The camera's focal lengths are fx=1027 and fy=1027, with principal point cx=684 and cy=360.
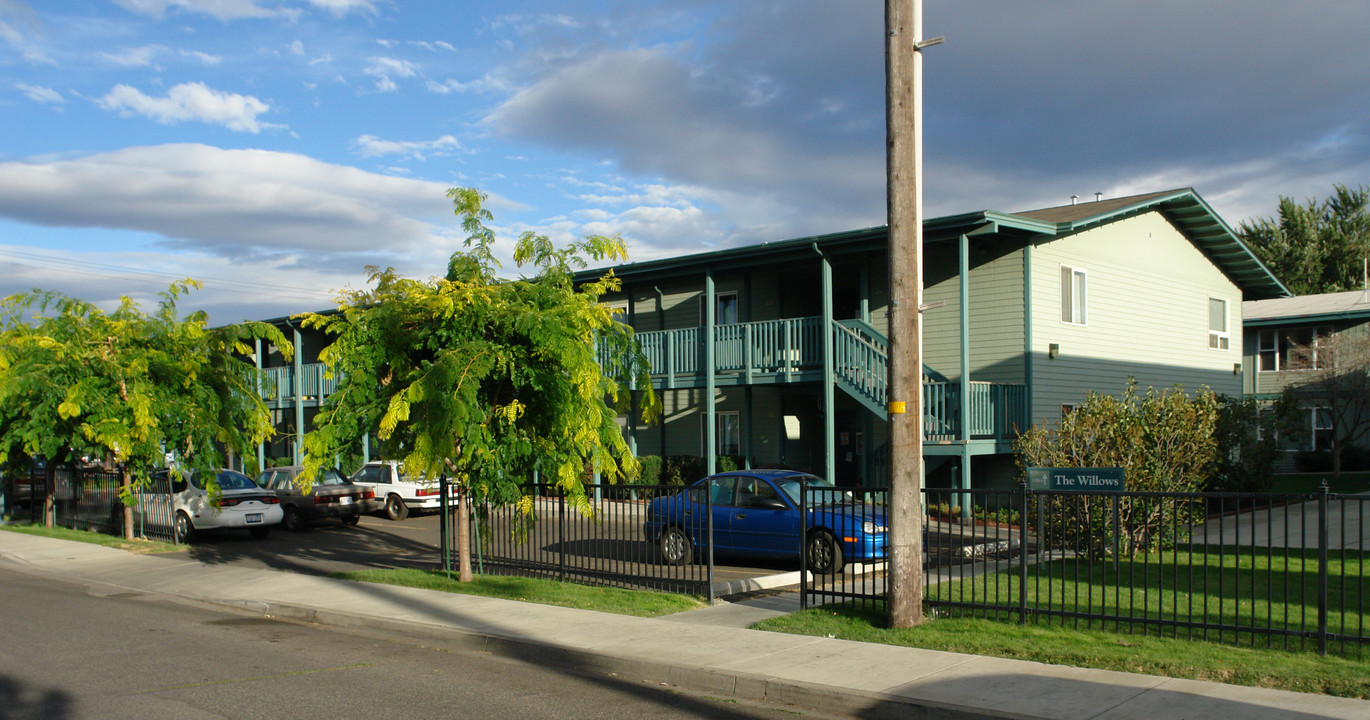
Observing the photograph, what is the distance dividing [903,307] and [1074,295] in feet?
52.9

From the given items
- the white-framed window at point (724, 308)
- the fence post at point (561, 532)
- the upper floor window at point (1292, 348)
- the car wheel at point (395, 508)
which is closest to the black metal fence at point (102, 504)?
the car wheel at point (395, 508)

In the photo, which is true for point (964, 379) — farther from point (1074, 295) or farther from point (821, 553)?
point (821, 553)

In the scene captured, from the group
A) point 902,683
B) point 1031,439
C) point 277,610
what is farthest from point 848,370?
point 902,683

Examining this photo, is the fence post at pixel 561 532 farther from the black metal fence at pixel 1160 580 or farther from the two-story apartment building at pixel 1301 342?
the two-story apartment building at pixel 1301 342

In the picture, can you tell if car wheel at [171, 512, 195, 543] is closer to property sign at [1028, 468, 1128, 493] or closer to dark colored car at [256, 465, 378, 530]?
dark colored car at [256, 465, 378, 530]

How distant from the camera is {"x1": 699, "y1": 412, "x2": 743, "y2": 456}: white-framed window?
28750 millimetres

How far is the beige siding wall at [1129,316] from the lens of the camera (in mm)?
22969

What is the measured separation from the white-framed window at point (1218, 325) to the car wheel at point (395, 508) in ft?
73.8

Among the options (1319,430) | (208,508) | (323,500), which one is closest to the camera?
(208,508)

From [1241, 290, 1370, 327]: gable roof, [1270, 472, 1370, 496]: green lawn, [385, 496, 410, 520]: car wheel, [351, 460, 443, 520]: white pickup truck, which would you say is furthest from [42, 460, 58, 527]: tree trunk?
[1241, 290, 1370, 327]: gable roof

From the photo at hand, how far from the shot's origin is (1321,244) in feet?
197

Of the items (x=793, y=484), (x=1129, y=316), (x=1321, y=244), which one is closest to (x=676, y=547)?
(x=793, y=484)

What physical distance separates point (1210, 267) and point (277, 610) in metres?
26.4

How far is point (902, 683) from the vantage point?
7.65m
